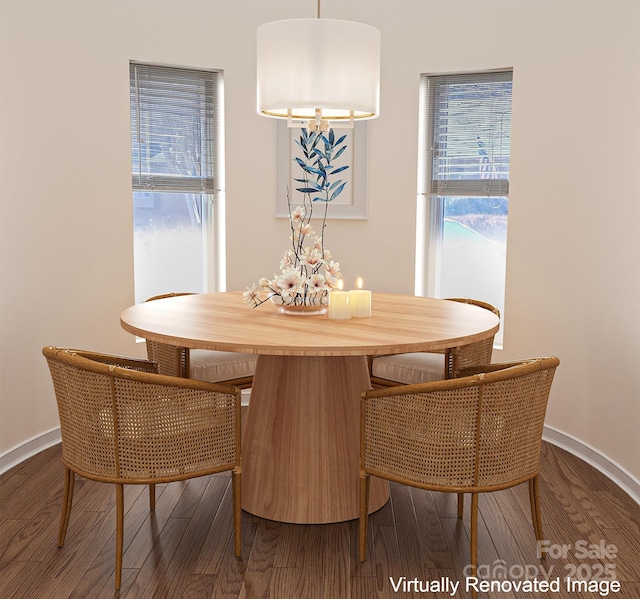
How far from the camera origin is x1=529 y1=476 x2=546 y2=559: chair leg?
2432mm

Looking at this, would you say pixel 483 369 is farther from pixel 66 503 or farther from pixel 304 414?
pixel 66 503

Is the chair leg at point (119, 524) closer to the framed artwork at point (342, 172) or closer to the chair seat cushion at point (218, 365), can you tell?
the chair seat cushion at point (218, 365)

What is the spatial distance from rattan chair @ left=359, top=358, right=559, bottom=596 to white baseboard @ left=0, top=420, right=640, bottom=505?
42.6 inches

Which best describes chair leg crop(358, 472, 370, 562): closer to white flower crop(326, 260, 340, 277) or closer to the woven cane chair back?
the woven cane chair back

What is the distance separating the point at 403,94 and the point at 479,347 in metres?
1.68

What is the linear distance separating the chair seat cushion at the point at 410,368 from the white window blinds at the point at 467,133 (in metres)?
1.28

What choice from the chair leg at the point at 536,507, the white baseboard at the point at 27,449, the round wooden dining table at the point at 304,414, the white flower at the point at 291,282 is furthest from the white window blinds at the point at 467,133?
the white baseboard at the point at 27,449

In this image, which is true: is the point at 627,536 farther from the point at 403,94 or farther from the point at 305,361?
the point at 403,94

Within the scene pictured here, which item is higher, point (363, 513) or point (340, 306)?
point (340, 306)

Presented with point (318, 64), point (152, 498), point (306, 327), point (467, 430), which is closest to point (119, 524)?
point (152, 498)

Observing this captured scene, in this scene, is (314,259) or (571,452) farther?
(571,452)

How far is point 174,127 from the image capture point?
4195mm

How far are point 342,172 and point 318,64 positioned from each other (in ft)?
6.03

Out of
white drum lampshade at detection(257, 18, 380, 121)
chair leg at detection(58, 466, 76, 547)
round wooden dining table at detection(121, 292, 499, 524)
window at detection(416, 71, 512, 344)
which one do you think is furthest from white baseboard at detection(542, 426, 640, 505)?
chair leg at detection(58, 466, 76, 547)
